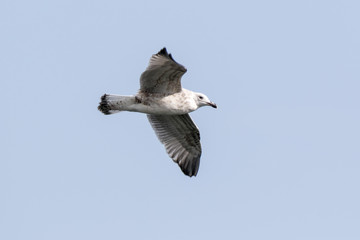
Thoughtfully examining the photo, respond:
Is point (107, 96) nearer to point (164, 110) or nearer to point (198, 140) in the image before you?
point (164, 110)

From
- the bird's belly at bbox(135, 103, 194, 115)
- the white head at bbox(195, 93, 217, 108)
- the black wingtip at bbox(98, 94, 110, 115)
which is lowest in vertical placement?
the bird's belly at bbox(135, 103, 194, 115)

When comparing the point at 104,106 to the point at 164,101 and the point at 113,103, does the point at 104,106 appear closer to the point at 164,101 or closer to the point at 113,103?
the point at 113,103

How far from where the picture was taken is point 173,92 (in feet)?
56.4

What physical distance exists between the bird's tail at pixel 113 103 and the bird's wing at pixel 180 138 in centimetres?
167

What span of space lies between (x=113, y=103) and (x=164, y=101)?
1072mm

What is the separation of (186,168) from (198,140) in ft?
2.38

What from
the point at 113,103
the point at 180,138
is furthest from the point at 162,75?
the point at 180,138

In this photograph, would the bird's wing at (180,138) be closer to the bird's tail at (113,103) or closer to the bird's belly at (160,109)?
the bird's belly at (160,109)

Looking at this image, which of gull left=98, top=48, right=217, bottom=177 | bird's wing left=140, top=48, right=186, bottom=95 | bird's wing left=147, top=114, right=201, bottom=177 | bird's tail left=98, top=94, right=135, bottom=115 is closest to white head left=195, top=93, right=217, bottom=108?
gull left=98, top=48, right=217, bottom=177

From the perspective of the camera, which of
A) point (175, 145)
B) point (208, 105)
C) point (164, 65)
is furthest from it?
point (175, 145)

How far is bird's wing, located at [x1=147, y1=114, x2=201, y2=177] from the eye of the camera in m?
18.7

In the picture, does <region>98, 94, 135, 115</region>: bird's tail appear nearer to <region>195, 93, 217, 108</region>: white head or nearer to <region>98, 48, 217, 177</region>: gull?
<region>98, 48, 217, 177</region>: gull

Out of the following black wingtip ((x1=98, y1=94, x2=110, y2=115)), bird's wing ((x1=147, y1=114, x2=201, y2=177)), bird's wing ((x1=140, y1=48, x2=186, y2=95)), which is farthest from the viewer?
bird's wing ((x1=147, y1=114, x2=201, y2=177))

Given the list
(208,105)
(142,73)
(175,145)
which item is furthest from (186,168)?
(142,73)
